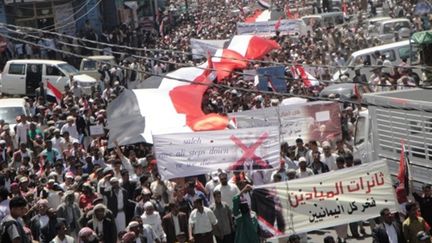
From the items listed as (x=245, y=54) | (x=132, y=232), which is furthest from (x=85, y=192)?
(x=245, y=54)

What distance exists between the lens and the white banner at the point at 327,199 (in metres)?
13.4

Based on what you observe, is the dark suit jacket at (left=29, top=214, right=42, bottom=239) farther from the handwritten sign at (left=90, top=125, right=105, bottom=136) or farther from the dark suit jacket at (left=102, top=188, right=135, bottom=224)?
the handwritten sign at (left=90, top=125, right=105, bottom=136)

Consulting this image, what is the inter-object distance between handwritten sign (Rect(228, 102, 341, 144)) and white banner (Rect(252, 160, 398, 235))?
4.79m

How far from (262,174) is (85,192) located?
9.03ft

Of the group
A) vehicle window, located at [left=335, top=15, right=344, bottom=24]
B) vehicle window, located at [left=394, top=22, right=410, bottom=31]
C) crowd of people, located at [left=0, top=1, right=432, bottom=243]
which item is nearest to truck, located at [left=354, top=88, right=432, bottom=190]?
crowd of people, located at [left=0, top=1, right=432, bottom=243]

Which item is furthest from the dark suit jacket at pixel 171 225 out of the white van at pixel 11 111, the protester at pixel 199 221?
the white van at pixel 11 111

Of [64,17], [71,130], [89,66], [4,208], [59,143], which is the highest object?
[4,208]

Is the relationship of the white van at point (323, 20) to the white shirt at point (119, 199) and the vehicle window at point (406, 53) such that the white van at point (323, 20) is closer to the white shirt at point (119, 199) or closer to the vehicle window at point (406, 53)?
the vehicle window at point (406, 53)

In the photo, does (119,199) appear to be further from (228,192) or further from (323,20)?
(323,20)

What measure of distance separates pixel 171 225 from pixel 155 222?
37cm

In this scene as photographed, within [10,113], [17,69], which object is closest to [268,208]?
[10,113]

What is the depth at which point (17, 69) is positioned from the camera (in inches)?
1249

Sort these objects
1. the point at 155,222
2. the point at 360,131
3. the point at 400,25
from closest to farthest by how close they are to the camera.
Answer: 1. the point at 155,222
2. the point at 360,131
3. the point at 400,25

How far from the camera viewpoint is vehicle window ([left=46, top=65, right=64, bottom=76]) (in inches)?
1232
